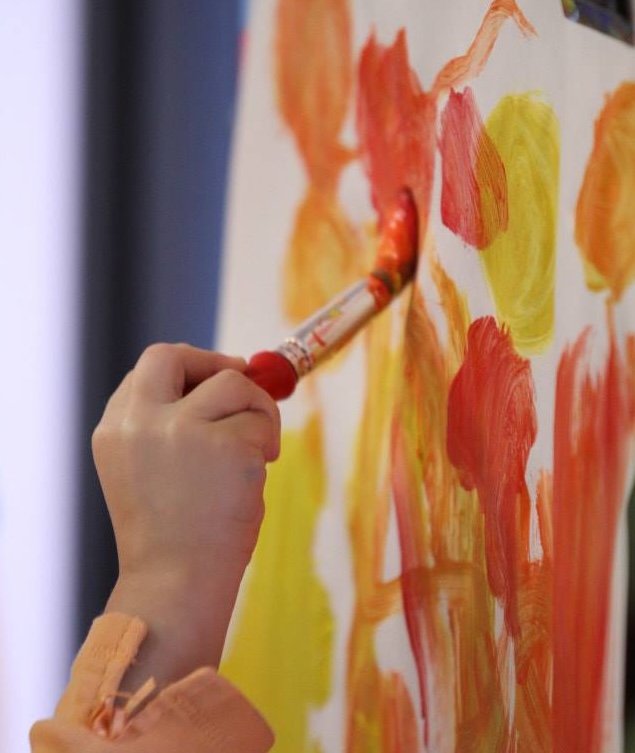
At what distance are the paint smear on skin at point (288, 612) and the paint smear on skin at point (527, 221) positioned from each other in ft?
0.73

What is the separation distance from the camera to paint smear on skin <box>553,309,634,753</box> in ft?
1.42

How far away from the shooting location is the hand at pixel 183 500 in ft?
1.58

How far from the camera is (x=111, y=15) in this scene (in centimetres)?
79

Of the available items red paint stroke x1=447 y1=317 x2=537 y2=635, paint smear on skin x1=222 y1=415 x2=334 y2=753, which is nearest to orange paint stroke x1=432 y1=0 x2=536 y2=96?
red paint stroke x1=447 y1=317 x2=537 y2=635

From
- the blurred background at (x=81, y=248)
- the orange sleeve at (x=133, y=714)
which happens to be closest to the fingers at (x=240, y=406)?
the orange sleeve at (x=133, y=714)

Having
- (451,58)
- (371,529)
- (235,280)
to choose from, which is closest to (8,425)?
(235,280)

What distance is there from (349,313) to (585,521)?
21 centimetres

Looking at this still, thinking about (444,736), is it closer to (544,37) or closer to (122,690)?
(122,690)

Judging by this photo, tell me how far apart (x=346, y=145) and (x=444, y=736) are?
0.36 m

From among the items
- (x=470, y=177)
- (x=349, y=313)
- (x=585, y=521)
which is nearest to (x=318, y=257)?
(x=349, y=313)

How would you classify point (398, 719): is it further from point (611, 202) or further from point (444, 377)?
point (611, 202)

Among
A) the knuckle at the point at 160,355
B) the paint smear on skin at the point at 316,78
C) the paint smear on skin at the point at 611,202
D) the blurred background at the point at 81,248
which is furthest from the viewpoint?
the blurred background at the point at 81,248

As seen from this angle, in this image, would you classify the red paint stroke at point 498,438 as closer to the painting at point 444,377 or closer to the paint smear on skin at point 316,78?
the painting at point 444,377

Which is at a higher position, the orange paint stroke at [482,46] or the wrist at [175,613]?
the orange paint stroke at [482,46]
